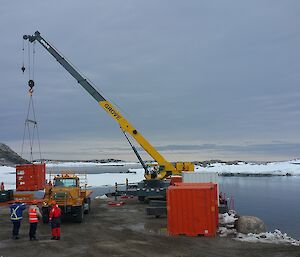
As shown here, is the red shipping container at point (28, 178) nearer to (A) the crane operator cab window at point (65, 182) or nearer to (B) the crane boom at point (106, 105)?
(A) the crane operator cab window at point (65, 182)

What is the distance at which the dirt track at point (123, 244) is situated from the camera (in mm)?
15281

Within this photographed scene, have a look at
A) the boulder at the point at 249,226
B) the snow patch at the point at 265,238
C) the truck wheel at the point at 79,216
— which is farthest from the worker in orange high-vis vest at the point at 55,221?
the boulder at the point at 249,226

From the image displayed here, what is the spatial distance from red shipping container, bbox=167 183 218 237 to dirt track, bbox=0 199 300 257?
1.99 feet

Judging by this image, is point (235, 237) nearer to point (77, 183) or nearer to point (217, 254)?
point (217, 254)

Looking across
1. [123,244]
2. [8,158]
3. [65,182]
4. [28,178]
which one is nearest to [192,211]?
[123,244]

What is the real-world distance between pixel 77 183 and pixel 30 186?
552cm

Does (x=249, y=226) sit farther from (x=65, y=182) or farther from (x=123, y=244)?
(x=65, y=182)

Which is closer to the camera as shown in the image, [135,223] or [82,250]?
[82,250]

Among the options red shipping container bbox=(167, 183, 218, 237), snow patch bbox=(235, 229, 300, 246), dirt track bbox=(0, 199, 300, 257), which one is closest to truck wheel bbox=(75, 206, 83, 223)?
dirt track bbox=(0, 199, 300, 257)

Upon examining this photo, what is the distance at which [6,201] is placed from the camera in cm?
2486

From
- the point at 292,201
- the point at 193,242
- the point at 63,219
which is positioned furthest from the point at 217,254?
the point at 292,201

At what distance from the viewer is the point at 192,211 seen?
1872 cm

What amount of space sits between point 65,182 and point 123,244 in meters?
7.71

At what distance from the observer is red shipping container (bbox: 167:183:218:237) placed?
60.9 feet
